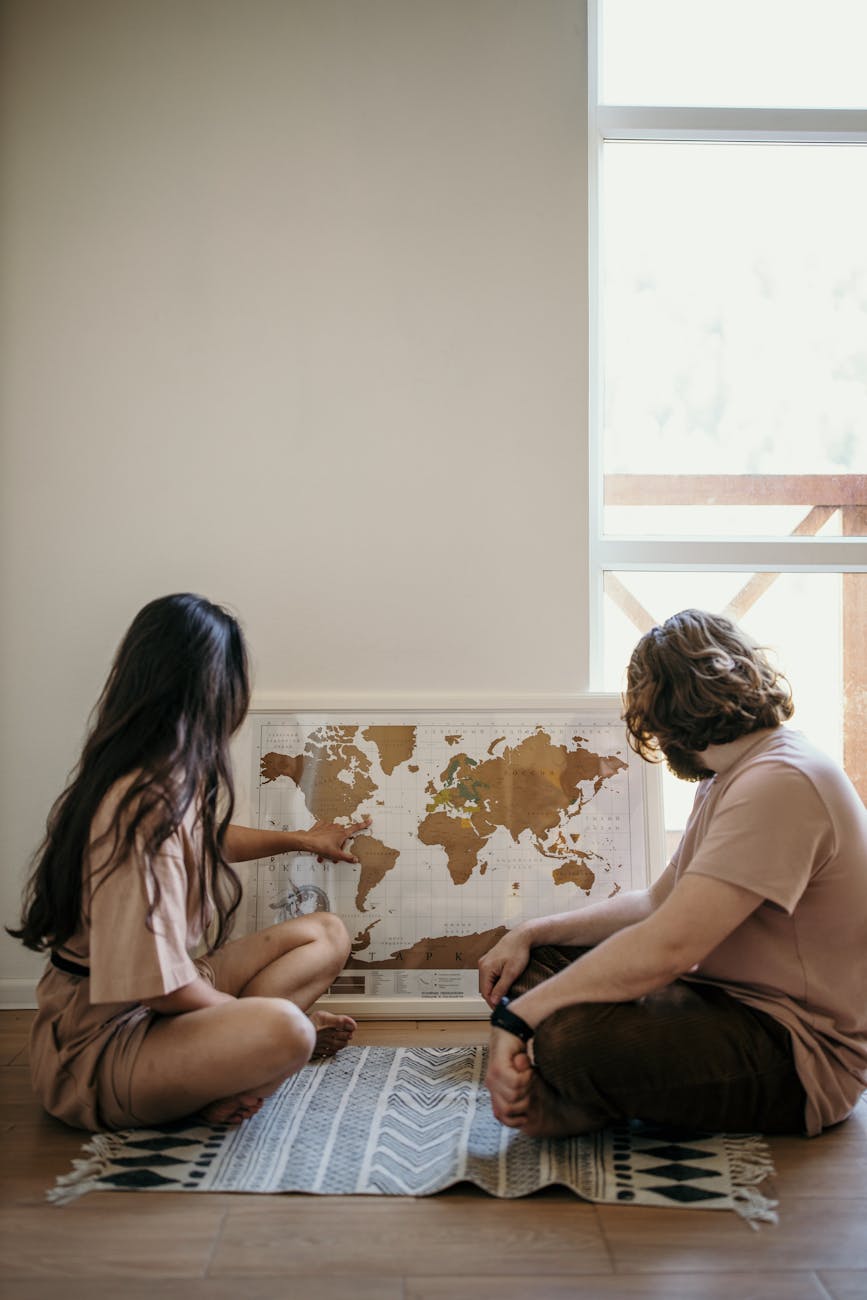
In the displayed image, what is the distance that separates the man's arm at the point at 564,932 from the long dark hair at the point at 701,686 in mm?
326

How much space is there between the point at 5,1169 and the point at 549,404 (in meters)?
1.88

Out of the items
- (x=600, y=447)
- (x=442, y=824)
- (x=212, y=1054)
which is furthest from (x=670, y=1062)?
(x=600, y=447)

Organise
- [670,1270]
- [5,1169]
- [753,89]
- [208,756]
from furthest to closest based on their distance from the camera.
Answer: [753,89] → [208,756] → [5,1169] → [670,1270]

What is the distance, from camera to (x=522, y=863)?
7.68 ft

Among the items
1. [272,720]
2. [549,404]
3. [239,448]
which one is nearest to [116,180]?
[239,448]

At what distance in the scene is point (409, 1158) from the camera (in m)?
1.56

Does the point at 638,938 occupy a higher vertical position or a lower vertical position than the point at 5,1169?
higher

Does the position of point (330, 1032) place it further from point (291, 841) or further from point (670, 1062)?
point (670, 1062)

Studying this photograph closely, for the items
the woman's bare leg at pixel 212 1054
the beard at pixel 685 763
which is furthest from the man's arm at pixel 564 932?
the woman's bare leg at pixel 212 1054

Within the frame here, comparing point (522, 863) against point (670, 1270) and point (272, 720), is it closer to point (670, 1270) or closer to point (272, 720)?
point (272, 720)

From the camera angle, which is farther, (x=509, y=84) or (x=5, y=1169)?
(x=509, y=84)

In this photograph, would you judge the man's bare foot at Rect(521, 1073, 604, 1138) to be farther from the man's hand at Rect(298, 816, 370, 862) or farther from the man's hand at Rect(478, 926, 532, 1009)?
the man's hand at Rect(298, 816, 370, 862)

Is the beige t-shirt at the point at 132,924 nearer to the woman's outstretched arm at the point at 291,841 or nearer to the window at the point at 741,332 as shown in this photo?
the woman's outstretched arm at the point at 291,841

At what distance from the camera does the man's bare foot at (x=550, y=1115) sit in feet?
5.08
